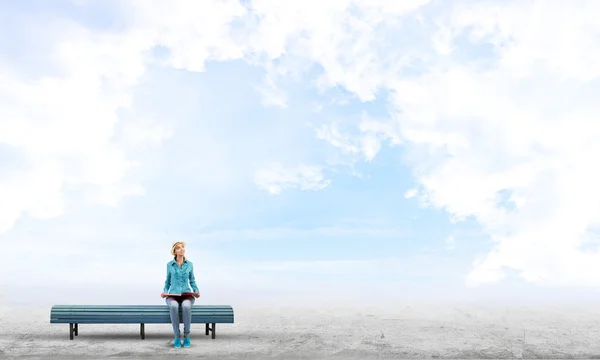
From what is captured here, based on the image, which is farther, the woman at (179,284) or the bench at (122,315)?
the bench at (122,315)

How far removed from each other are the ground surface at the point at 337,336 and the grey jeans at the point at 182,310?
0.35 meters

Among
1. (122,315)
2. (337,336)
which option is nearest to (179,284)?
(122,315)

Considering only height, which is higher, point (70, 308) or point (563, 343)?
point (70, 308)

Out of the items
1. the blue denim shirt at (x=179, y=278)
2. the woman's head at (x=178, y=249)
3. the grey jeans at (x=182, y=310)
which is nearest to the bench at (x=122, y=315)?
the grey jeans at (x=182, y=310)

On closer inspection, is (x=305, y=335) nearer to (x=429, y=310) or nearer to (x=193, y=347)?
(x=193, y=347)

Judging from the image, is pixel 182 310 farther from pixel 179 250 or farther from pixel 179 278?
pixel 179 250

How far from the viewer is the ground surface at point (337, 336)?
11.3 m

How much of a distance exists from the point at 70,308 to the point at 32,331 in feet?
5.19

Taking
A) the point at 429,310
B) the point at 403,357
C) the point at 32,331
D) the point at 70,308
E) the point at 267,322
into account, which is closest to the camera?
the point at 403,357

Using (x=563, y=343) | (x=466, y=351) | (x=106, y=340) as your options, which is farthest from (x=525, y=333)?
(x=106, y=340)

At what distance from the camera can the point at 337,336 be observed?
42.2ft

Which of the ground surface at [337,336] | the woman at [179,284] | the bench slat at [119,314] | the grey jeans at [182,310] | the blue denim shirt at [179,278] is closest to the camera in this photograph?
the ground surface at [337,336]

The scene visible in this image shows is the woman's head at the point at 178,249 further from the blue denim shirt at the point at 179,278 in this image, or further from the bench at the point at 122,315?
the bench at the point at 122,315

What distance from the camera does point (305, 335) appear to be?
507 inches
